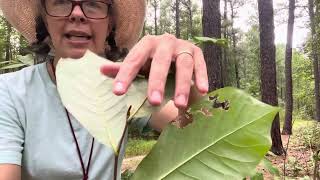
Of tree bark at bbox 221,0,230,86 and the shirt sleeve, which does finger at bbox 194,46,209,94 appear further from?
tree bark at bbox 221,0,230,86

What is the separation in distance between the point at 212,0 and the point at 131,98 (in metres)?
7.79

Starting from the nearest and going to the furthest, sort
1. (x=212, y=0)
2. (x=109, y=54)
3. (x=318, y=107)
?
(x=109, y=54), (x=212, y=0), (x=318, y=107)

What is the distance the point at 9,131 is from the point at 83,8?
393mm

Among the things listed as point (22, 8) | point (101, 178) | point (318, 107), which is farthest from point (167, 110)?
point (318, 107)

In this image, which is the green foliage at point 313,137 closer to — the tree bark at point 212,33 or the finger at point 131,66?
the tree bark at point 212,33

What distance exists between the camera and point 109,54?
5.43 ft

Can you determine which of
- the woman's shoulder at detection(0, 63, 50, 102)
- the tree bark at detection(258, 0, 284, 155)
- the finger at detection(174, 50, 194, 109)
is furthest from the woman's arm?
the tree bark at detection(258, 0, 284, 155)

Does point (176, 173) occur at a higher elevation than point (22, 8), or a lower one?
lower

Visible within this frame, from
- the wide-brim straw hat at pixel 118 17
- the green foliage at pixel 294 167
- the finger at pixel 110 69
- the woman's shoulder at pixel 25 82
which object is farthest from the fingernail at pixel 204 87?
the green foliage at pixel 294 167

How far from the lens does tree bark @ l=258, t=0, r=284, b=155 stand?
8922 mm

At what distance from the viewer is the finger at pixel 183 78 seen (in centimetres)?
54

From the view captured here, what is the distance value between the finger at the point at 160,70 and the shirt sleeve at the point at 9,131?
55 cm

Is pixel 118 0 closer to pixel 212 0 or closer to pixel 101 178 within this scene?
pixel 101 178

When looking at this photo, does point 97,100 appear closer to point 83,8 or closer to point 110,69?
point 110,69
